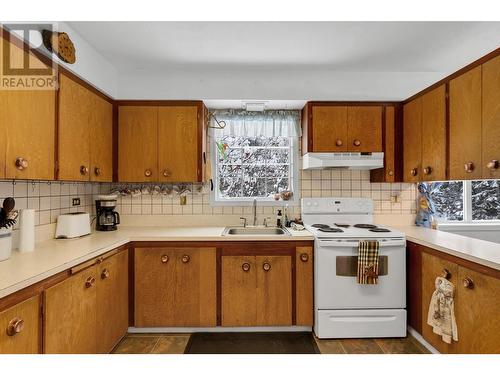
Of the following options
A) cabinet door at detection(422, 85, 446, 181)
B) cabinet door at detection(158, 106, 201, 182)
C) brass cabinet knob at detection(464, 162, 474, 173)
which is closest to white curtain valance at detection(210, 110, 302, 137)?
cabinet door at detection(158, 106, 201, 182)

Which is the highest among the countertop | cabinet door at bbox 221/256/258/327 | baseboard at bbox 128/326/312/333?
the countertop

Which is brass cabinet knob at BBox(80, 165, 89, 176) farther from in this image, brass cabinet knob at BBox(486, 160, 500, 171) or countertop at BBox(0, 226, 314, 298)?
brass cabinet knob at BBox(486, 160, 500, 171)

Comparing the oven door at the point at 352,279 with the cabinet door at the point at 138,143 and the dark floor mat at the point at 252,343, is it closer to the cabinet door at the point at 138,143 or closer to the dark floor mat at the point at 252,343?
the dark floor mat at the point at 252,343

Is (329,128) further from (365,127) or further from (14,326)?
(14,326)

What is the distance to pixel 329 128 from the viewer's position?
2.70 m

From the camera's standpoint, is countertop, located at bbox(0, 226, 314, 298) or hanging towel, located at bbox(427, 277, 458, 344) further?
hanging towel, located at bbox(427, 277, 458, 344)

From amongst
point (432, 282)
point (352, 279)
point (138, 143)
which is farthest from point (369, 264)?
point (138, 143)

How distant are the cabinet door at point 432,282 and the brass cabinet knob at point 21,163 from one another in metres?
2.67

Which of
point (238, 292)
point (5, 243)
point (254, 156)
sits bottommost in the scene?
point (238, 292)

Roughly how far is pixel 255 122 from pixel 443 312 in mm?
2263

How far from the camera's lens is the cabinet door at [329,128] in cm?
269

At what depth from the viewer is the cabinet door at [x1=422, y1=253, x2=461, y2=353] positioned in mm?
1862

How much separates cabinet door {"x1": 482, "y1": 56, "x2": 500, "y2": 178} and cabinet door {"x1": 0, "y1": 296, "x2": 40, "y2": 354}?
103 inches

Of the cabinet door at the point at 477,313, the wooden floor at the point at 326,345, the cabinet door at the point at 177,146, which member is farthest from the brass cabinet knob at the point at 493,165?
the cabinet door at the point at 177,146
